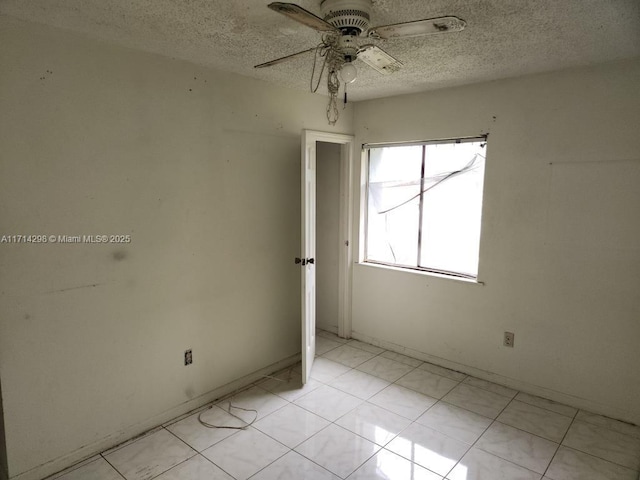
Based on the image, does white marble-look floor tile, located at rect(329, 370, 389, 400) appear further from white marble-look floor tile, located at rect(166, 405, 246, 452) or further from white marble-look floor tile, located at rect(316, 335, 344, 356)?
white marble-look floor tile, located at rect(166, 405, 246, 452)

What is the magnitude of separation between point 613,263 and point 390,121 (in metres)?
2.09

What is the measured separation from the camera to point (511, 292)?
311 centimetres

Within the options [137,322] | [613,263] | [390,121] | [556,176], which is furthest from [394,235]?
[137,322]

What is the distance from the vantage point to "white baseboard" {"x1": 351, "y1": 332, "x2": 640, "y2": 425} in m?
2.74

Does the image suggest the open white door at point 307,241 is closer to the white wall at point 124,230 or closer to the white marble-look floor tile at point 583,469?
the white wall at point 124,230

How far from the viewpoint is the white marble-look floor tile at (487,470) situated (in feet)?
7.23

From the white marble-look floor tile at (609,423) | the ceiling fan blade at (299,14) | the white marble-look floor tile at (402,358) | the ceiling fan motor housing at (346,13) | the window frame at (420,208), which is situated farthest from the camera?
the white marble-look floor tile at (402,358)

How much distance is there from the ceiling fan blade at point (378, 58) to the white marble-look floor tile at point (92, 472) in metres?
2.58

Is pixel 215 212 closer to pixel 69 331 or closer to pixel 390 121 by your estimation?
pixel 69 331

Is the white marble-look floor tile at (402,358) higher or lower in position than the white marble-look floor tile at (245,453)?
higher

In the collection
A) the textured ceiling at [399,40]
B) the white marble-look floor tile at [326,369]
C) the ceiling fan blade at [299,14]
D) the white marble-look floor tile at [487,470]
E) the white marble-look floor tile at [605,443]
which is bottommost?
the white marble-look floor tile at [487,470]

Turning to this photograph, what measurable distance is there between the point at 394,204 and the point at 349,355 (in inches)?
59.7

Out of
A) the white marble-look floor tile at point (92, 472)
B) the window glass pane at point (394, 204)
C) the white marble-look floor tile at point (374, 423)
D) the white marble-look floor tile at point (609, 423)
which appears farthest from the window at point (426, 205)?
the white marble-look floor tile at point (92, 472)

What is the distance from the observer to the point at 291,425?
8.73 ft
